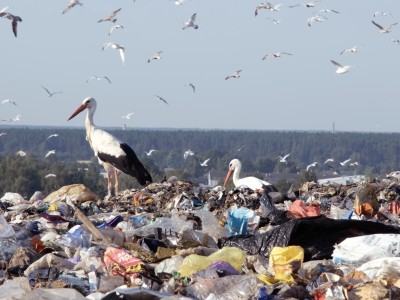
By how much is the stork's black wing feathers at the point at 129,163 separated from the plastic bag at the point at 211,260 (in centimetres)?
999

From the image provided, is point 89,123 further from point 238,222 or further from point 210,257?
point 210,257

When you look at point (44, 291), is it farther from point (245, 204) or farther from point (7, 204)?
point (7, 204)

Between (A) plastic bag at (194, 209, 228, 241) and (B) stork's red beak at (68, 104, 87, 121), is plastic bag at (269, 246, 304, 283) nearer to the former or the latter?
(A) plastic bag at (194, 209, 228, 241)

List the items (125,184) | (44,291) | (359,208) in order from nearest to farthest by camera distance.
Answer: (44,291) → (359,208) → (125,184)

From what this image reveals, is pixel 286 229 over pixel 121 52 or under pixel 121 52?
under

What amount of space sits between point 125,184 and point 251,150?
71600mm

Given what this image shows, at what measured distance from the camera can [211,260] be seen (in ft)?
18.6

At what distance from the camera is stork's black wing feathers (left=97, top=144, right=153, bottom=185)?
1584 cm

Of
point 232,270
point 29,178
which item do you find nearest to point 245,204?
point 232,270

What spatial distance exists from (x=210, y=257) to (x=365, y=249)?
877 millimetres

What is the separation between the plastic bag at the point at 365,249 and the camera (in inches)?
229

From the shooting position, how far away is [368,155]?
80625mm

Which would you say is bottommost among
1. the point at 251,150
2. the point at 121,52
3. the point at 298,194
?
the point at 251,150

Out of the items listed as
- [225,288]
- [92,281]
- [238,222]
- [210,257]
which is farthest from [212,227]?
[225,288]
